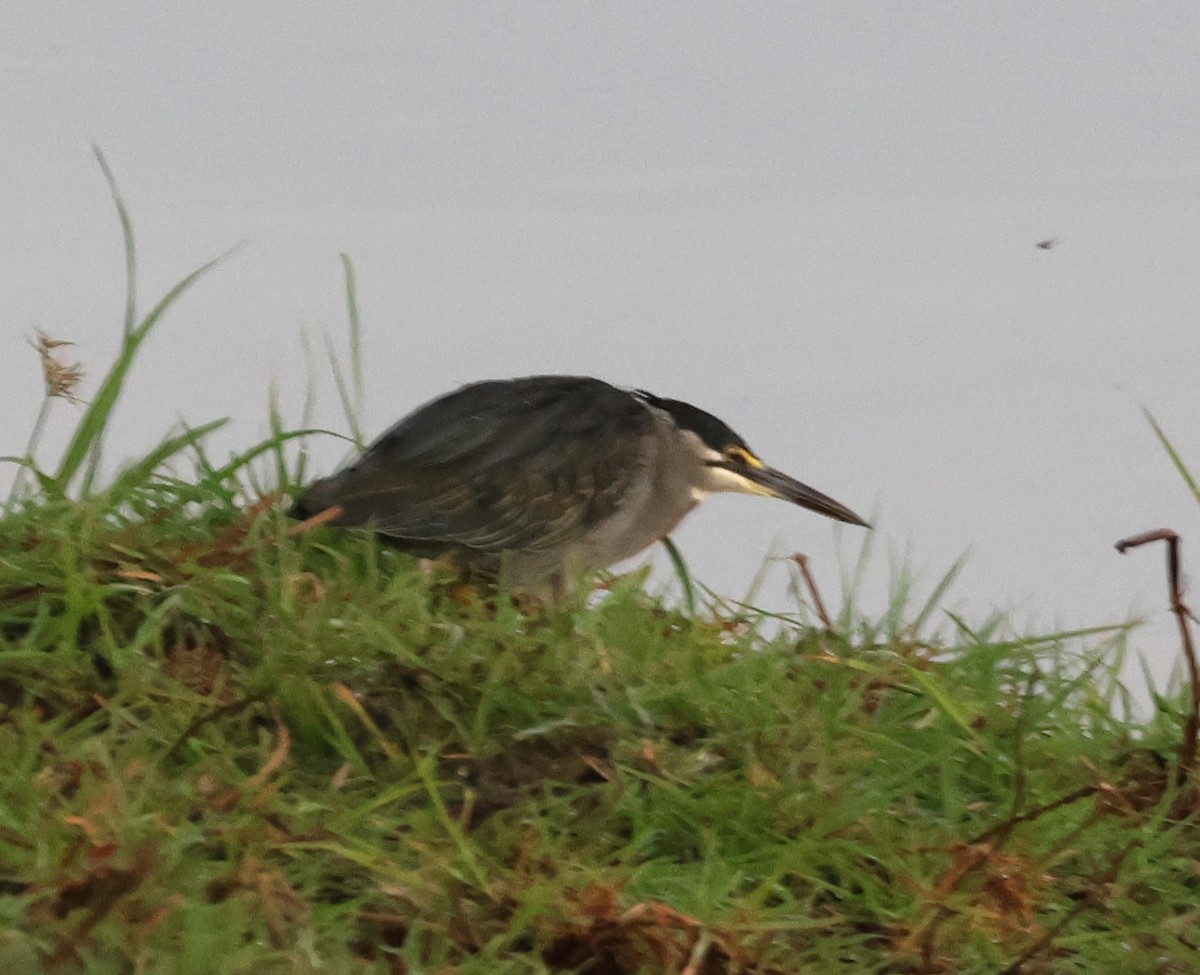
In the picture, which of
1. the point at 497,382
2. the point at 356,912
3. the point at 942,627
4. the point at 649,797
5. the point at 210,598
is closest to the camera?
the point at 356,912

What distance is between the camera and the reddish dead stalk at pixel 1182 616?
3873 millimetres

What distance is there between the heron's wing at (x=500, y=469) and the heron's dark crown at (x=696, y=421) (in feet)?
1.17

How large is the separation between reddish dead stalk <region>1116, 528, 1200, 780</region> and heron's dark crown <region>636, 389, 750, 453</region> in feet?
5.48

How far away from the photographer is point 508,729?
3771 mm

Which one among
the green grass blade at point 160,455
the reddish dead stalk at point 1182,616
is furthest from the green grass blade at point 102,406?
the reddish dead stalk at point 1182,616

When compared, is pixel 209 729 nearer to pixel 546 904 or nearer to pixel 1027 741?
pixel 546 904

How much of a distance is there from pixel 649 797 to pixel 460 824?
1.39 ft

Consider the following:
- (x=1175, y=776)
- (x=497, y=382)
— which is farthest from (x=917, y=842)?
(x=497, y=382)

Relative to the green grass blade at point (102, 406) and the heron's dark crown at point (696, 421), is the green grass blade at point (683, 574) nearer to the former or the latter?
the heron's dark crown at point (696, 421)

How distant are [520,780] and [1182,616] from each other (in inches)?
54.2

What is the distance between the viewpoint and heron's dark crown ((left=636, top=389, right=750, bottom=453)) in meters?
5.45

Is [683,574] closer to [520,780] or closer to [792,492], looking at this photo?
[792,492]

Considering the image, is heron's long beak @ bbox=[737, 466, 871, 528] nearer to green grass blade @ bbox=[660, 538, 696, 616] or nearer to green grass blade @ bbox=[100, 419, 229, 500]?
green grass blade @ bbox=[660, 538, 696, 616]

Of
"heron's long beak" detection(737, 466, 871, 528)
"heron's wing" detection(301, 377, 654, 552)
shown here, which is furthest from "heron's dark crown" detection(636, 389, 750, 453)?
"heron's wing" detection(301, 377, 654, 552)
